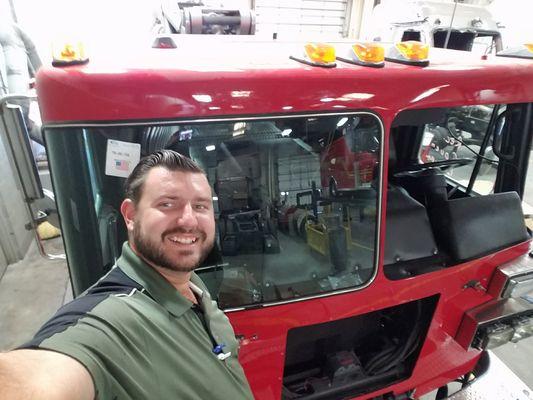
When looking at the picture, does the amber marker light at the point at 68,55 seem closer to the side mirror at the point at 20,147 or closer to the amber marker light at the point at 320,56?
the side mirror at the point at 20,147

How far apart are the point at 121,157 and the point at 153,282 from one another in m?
0.40

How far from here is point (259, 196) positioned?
53.6 inches

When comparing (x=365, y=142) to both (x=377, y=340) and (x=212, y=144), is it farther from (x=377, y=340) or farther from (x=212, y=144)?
(x=377, y=340)

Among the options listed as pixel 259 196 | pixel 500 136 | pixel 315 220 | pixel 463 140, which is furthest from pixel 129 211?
pixel 463 140

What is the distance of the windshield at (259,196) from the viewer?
1.11 meters

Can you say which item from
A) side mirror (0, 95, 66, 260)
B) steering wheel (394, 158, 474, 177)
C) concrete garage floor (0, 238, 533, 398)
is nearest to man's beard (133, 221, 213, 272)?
side mirror (0, 95, 66, 260)

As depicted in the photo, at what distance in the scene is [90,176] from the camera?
111 centimetres

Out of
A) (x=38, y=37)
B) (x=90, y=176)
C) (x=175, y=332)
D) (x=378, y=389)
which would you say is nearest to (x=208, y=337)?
(x=175, y=332)

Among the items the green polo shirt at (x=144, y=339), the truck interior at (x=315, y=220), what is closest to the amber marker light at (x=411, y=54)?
the truck interior at (x=315, y=220)

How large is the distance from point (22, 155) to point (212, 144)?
66cm

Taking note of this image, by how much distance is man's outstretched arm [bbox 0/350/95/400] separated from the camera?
60cm

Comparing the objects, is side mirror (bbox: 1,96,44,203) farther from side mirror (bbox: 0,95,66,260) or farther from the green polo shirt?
the green polo shirt

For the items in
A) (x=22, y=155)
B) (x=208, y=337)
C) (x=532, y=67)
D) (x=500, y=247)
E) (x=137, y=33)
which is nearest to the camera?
(x=208, y=337)

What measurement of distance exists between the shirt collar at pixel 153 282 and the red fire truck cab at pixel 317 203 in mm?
225
